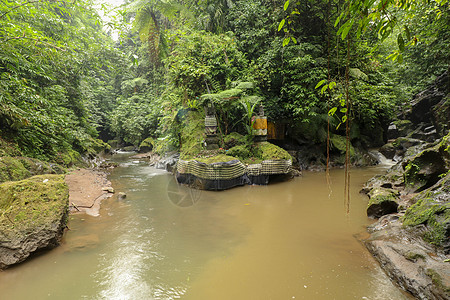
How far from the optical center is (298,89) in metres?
9.24

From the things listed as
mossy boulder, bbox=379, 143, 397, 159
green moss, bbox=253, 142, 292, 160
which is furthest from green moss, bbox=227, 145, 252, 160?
mossy boulder, bbox=379, 143, 397, 159

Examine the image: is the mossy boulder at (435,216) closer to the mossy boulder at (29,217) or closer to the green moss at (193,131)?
the mossy boulder at (29,217)

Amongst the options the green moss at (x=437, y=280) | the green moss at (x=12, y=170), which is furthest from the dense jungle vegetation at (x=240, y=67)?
the green moss at (x=437, y=280)

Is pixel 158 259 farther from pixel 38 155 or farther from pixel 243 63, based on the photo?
pixel 243 63

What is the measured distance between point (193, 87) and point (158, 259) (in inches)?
299

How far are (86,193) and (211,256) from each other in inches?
174

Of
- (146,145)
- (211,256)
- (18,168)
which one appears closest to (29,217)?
(18,168)

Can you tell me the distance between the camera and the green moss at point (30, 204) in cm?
307

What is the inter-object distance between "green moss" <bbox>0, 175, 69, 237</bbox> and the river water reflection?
20.0 inches

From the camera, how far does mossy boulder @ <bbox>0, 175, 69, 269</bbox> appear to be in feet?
9.62

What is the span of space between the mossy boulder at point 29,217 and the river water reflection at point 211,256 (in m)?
0.20


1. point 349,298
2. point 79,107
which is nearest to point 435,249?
point 349,298

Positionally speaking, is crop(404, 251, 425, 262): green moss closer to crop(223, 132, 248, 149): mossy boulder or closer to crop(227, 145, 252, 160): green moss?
crop(227, 145, 252, 160): green moss

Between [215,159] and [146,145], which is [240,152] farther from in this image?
[146,145]
